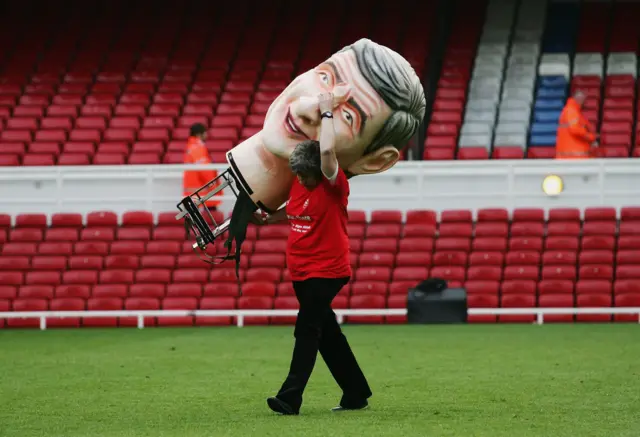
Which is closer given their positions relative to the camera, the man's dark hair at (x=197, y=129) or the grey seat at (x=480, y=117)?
the man's dark hair at (x=197, y=129)

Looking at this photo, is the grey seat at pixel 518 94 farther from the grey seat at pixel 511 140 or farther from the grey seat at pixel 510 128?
the grey seat at pixel 511 140

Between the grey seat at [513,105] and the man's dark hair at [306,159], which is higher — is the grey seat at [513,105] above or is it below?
above

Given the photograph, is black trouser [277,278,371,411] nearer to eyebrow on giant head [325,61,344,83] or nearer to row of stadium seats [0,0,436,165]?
eyebrow on giant head [325,61,344,83]

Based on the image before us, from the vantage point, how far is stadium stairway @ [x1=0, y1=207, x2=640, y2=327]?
52.5ft

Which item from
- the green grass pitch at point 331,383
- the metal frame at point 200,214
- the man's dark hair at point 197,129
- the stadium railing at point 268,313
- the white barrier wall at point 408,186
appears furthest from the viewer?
the white barrier wall at point 408,186

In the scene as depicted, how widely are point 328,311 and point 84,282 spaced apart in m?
9.62

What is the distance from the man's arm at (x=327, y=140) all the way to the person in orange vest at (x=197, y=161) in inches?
376

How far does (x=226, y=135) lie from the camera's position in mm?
19891

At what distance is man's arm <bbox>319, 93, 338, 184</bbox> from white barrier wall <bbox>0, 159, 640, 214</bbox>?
999 centimetres

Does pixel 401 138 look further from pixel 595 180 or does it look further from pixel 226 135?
pixel 226 135

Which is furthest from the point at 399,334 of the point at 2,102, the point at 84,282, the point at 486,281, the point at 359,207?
the point at 2,102

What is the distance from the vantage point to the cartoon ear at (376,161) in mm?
7277

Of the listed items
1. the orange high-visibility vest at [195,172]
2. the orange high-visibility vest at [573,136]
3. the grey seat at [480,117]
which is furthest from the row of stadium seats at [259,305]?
the grey seat at [480,117]

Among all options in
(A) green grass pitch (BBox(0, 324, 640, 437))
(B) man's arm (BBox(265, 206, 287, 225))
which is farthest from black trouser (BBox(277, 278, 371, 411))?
(B) man's arm (BBox(265, 206, 287, 225))
